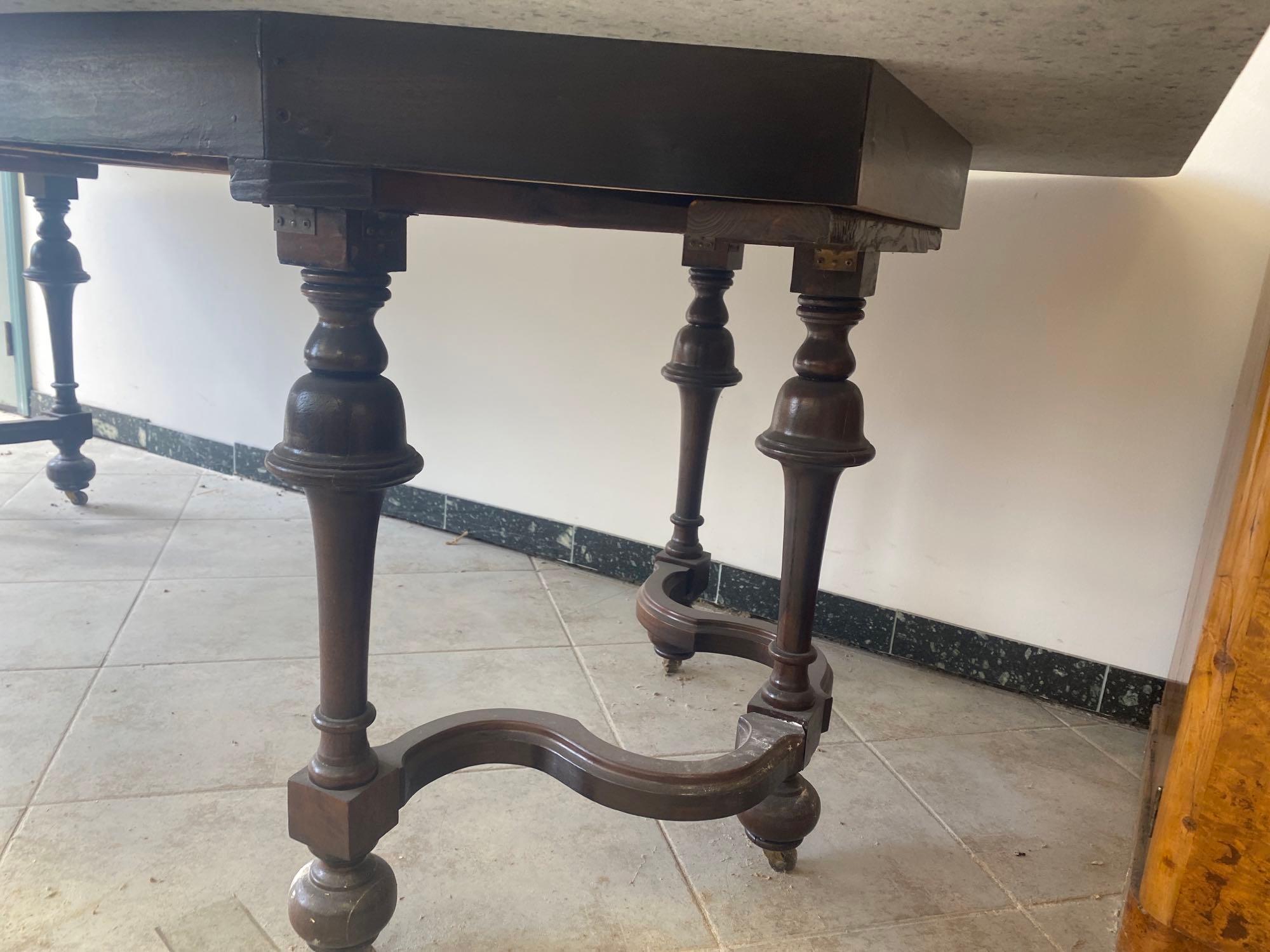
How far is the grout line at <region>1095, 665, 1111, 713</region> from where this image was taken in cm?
168

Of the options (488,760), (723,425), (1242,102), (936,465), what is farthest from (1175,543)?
(488,760)

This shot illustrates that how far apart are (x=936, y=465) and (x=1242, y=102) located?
30.1 inches

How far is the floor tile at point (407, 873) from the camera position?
3.30ft

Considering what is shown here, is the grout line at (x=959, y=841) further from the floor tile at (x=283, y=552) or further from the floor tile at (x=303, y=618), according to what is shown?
the floor tile at (x=283, y=552)

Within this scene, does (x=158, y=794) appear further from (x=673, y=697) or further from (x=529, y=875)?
(x=673, y=697)

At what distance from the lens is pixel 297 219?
0.79 meters

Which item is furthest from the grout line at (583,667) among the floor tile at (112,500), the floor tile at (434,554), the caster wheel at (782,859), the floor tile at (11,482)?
the floor tile at (11,482)

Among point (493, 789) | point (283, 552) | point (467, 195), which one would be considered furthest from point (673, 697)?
point (283, 552)

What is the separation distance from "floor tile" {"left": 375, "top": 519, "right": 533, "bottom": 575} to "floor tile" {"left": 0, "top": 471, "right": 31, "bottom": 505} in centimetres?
101

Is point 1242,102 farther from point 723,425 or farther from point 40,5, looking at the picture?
point 40,5

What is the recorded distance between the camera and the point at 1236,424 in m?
1.32

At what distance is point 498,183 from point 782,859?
881 mm

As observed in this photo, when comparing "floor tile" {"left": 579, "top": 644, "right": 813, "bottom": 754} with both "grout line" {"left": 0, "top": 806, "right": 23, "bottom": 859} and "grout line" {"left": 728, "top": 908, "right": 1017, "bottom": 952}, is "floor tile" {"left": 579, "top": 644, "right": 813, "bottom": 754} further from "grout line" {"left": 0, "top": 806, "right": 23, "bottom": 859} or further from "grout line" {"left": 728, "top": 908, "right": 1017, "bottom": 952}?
"grout line" {"left": 0, "top": 806, "right": 23, "bottom": 859}

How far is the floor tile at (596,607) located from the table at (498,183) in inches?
28.9
